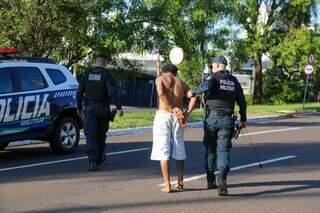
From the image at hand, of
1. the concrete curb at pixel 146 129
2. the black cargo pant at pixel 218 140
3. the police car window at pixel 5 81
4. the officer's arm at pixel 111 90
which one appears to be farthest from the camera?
the concrete curb at pixel 146 129

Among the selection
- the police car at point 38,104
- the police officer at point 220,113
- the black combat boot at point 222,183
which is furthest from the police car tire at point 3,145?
the black combat boot at point 222,183

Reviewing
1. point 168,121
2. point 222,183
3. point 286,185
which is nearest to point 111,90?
point 168,121

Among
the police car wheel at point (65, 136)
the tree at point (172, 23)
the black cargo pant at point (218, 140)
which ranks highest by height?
the tree at point (172, 23)

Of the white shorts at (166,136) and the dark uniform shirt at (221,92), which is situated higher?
the dark uniform shirt at (221,92)

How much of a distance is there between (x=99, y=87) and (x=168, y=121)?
2.09 m

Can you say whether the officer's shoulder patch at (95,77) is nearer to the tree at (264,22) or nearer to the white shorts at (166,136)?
the white shorts at (166,136)

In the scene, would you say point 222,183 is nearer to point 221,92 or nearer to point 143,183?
point 221,92

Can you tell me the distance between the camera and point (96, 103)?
9.73 metres

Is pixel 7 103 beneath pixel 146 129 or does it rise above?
above

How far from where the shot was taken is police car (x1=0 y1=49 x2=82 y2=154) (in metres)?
10.5

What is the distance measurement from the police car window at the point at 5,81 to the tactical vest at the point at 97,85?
1.62 m

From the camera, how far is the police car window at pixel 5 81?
1038 cm

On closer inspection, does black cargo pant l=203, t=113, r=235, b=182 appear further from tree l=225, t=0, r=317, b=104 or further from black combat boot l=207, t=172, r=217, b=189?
tree l=225, t=0, r=317, b=104

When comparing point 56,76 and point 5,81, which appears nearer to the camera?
point 5,81
